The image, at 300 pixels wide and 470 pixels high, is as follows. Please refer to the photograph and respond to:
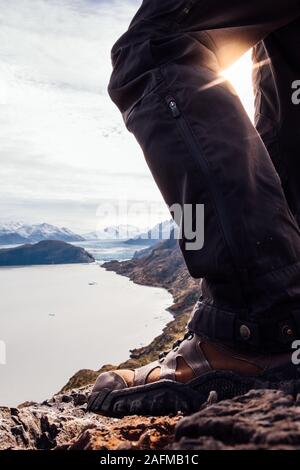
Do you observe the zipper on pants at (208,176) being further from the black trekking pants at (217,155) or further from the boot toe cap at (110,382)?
the boot toe cap at (110,382)

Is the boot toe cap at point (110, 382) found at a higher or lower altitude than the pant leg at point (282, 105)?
lower

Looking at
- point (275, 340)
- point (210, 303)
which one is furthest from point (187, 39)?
point (275, 340)

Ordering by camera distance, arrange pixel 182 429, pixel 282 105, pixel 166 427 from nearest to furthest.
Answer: pixel 182 429, pixel 166 427, pixel 282 105

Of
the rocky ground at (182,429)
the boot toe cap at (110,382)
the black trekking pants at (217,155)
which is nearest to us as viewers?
the rocky ground at (182,429)

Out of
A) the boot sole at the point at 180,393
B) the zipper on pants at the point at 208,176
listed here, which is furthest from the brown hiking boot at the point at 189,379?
the zipper on pants at the point at 208,176

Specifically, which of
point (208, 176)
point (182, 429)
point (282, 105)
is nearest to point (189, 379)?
point (182, 429)

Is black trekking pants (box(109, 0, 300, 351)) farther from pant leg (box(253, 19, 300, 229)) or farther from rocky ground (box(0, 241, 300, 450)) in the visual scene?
rocky ground (box(0, 241, 300, 450))

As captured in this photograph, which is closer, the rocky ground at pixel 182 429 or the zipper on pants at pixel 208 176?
the rocky ground at pixel 182 429

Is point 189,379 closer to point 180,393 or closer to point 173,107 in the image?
point 180,393

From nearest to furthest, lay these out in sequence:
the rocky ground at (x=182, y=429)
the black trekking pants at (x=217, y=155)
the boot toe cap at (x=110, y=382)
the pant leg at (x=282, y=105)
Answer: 1. the rocky ground at (x=182, y=429)
2. the black trekking pants at (x=217, y=155)
3. the boot toe cap at (x=110, y=382)
4. the pant leg at (x=282, y=105)
